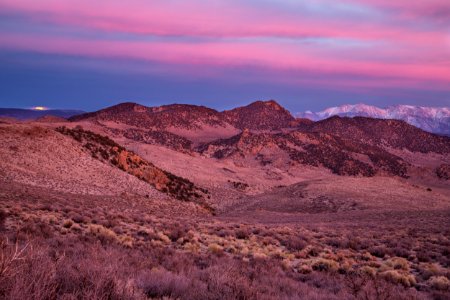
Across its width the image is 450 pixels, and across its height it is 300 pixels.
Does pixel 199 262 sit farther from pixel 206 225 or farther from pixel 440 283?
pixel 206 225

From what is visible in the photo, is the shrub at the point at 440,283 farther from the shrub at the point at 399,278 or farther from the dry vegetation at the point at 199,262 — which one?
the shrub at the point at 399,278

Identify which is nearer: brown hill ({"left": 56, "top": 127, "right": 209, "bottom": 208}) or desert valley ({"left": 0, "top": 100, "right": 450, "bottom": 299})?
desert valley ({"left": 0, "top": 100, "right": 450, "bottom": 299})

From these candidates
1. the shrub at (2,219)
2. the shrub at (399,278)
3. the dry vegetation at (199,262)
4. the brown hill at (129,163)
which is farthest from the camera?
the brown hill at (129,163)

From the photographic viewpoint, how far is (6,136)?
40.5m

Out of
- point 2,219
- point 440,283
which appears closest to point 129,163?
point 2,219

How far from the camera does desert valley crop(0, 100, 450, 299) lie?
720 centimetres

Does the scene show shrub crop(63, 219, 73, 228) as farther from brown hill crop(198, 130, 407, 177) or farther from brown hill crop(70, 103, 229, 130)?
brown hill crop(70, 103, 229, 130)

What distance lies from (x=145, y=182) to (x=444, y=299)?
132 ft

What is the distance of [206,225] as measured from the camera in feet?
75.4

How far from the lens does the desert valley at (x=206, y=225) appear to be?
7.20m

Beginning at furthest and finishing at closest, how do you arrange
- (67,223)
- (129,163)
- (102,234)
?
1. (129,163)
2. (67,223)
3. (102,234)

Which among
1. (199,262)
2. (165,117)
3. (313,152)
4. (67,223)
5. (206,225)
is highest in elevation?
(165,117)

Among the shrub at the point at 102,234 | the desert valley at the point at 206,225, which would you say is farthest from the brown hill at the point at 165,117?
the shrub at the point at 102,234

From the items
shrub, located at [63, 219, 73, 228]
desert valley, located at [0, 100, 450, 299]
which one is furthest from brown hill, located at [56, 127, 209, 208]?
shrub, located at [63, 219, 73, 228]
